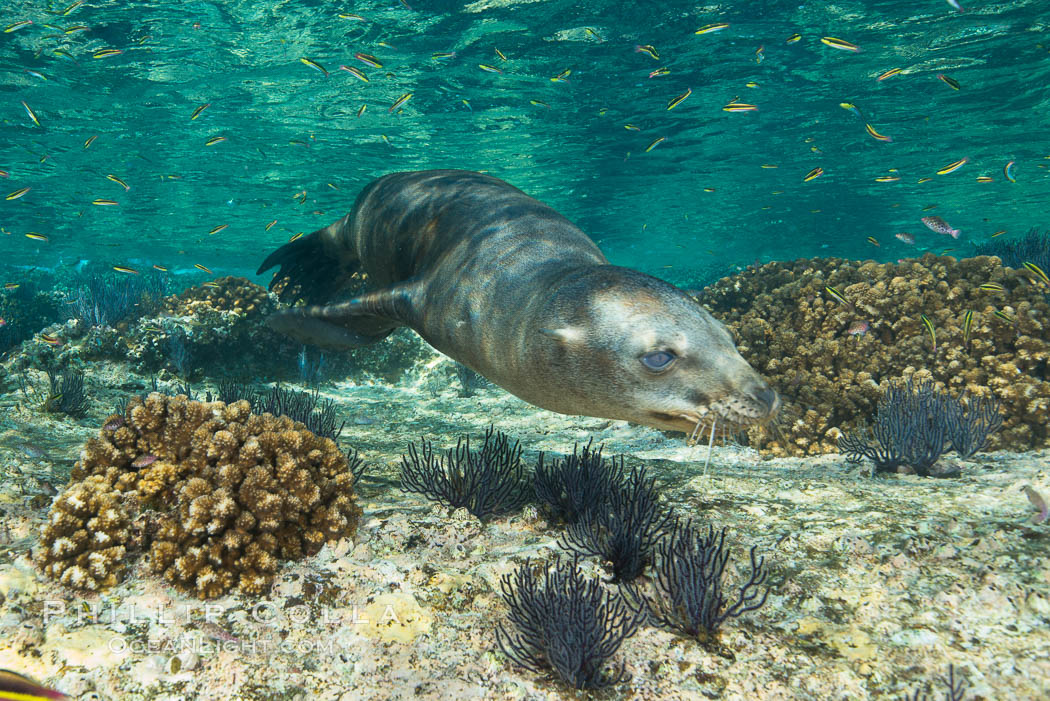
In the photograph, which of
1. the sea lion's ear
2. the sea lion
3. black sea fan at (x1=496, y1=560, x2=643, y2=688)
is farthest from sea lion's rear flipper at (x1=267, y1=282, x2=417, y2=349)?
black sea fan at (x1=496, y1=560, x2=643, y2=688)

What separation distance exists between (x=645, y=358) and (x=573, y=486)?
149cm

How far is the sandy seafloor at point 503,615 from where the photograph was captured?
2.35 meters

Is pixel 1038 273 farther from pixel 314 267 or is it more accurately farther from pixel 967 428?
pixel 314 267

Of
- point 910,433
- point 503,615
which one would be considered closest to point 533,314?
point 503,615

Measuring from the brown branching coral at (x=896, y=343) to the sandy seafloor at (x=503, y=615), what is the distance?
10.2 ft

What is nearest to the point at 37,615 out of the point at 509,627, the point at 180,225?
the point at 509,627

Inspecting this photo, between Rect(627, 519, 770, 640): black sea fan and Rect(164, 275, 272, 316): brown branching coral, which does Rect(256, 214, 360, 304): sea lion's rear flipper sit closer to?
Rect(164, 275, 272, 316): brown branching coral

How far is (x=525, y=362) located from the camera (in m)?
3.42

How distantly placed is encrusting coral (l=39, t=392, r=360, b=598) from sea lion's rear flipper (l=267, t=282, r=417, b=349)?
5.55 ft

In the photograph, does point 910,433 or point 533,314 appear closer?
point 533,314

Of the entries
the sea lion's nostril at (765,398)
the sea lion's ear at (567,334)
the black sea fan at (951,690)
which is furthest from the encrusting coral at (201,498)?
the black sea fan at (951,690)

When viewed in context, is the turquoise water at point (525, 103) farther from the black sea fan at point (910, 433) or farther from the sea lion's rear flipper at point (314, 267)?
the black sea fan at point (910, 433)

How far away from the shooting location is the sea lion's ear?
3.04m

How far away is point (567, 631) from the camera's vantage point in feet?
8.28
